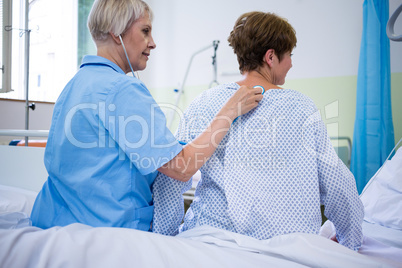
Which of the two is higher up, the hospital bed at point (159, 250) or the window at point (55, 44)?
the window at point (55, 44)

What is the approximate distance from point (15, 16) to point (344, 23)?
2.95m

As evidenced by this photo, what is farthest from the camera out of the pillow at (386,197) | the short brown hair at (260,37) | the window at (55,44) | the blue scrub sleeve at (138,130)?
the window at (55,44)

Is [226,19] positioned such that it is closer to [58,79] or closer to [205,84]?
[205,84]

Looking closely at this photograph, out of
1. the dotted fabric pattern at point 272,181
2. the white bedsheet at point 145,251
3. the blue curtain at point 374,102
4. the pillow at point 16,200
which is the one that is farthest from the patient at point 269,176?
the blue curtain at point 374,102

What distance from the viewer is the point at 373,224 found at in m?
1.41

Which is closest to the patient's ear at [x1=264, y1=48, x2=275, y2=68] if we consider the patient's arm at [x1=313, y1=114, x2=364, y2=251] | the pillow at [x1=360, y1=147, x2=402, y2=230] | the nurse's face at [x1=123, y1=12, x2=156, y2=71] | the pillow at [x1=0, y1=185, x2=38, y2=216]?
the patient's arm at [x1=313, y1=114, x2=364, y2=251]

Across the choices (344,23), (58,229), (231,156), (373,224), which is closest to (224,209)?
(231,156)

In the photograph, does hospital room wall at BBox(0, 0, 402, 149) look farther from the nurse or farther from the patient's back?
the nurse

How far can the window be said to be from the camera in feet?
11.7

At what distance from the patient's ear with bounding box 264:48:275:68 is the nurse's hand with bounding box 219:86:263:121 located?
0.19m

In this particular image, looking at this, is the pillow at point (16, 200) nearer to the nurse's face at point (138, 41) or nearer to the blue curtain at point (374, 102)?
the nurse's face at point (138, 41)

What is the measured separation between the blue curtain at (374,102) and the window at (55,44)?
281 cm

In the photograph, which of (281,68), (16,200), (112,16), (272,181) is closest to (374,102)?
(281,68)

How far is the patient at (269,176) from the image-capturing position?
0.93 metres
